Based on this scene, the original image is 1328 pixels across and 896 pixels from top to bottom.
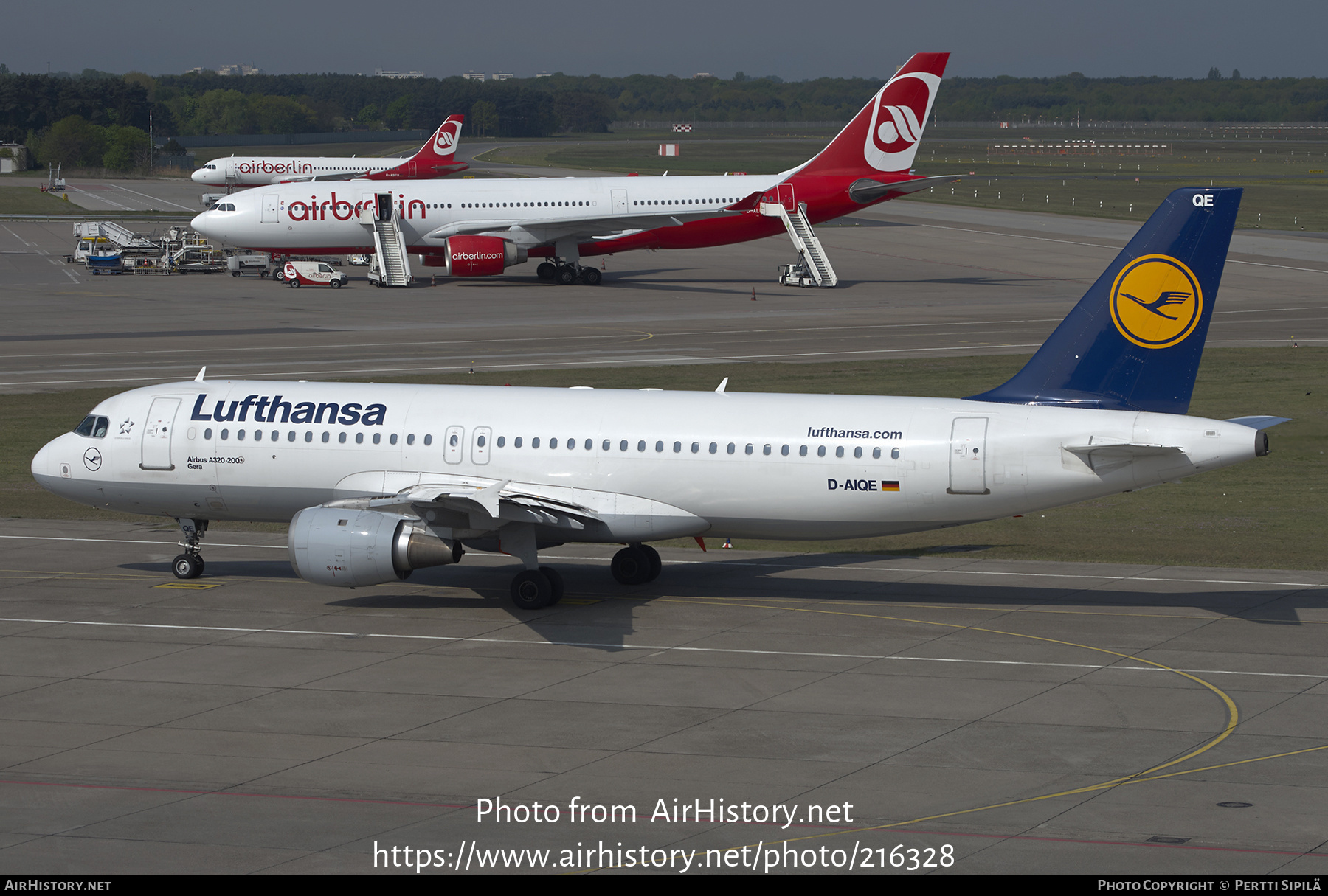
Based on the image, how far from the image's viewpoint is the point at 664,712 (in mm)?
24844

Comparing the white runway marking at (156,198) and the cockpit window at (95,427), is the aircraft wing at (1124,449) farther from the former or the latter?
the white runway marking at (156,198)

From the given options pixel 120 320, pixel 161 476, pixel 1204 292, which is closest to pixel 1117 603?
pixel 1204 292

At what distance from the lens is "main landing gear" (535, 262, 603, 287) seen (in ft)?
317

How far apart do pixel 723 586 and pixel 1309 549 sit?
1536 centimetres

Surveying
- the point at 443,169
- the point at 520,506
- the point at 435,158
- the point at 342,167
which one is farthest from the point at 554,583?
the point at 342,167

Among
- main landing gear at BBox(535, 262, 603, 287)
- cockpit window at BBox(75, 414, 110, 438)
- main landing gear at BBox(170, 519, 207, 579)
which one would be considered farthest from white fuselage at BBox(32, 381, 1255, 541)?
main landing gear at BBox(535, 262, 603, 287)

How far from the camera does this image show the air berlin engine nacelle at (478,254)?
93750mm

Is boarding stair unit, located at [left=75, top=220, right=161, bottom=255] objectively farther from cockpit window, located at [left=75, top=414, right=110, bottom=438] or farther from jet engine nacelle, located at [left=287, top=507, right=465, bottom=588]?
jet engine nacelle, located at [left=287, top=507, right=465, bottom=588]

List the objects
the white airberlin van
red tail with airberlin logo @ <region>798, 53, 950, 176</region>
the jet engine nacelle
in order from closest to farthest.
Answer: the jet engine nacelle → red tail with airberlin logo @ <region>798, 53, 950, 176</region> → the white airberlin van

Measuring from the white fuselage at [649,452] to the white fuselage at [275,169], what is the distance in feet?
379

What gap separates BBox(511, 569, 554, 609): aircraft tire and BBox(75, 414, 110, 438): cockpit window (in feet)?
35.3

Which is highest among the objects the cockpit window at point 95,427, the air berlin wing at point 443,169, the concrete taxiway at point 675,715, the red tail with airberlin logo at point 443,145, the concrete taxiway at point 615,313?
the red tail with airberlin logo at point 443,145

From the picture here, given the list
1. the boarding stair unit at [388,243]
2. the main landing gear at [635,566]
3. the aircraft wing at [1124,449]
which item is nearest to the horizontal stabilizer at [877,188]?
the boarding stair unit at [388,243]

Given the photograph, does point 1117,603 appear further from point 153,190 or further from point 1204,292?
point 153,190
